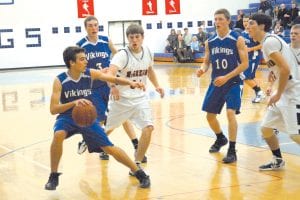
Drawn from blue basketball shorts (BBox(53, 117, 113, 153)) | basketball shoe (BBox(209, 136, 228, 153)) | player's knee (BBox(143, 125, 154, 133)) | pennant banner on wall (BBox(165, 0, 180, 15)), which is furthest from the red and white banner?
blue basketball shorts (BBox(53, 117, 113, 153))

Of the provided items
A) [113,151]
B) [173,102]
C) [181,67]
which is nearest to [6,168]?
[113,151]

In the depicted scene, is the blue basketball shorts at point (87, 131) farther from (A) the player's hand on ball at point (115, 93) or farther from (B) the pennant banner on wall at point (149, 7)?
(B) the pennant banner on wall at point (149, 7)

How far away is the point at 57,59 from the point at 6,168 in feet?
A: 63.6

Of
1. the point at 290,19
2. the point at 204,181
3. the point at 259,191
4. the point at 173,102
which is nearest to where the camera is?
the point at 259,191

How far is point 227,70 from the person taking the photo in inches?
276

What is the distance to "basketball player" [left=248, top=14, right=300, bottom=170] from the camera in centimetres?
568

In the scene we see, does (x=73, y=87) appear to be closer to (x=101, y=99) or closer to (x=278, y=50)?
(x=101, y=99)

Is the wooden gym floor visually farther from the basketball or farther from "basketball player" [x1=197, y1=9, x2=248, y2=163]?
the basketball

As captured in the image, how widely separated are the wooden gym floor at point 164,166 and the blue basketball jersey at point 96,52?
3.96 feet

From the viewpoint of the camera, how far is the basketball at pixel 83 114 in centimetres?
539

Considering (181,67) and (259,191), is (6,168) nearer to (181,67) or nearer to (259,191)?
(259,191)

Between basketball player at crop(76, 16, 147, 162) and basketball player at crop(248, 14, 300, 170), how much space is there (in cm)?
204

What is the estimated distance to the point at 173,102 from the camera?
41.0ft

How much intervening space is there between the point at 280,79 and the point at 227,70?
1.39 m
